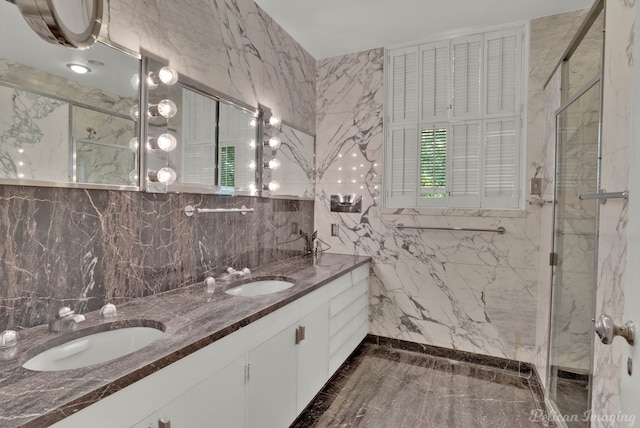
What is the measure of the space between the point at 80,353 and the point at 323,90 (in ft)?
9.77

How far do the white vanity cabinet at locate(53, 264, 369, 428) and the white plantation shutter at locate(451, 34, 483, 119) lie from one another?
175 centimetres

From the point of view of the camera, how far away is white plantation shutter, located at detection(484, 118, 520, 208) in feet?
8.93

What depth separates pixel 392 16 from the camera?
2.67 m

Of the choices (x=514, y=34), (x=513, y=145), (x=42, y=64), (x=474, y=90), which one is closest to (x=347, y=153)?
(x=474, y=90)

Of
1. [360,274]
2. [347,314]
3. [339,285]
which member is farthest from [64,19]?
[360,274]

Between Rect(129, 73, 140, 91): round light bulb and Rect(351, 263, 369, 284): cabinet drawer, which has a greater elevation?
Rect(129, 73, 140, 91): round light bulb

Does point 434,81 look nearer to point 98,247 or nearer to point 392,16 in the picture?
point 392,16

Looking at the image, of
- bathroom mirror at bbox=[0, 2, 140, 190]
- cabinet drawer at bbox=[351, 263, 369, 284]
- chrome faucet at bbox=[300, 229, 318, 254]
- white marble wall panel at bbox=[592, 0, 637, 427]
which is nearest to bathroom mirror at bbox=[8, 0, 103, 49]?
bathroom mirror at bbox=[0, 2, 140, 190]

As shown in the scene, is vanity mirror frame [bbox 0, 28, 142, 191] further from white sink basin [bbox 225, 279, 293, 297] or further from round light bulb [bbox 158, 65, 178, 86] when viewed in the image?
white sink basin [bbox 225, 279, 293, 297]

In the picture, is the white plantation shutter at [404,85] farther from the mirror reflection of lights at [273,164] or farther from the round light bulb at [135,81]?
the round light bulb at [135,81]

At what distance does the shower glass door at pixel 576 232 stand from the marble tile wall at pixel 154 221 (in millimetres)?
2010

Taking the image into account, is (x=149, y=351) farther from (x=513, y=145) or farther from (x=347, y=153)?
(x=513, y=145)

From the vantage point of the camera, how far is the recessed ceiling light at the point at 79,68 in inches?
53.8

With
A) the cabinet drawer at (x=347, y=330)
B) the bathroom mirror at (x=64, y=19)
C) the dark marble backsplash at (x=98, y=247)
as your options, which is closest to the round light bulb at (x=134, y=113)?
the dark marble backsplash at (x=98, y=247)
